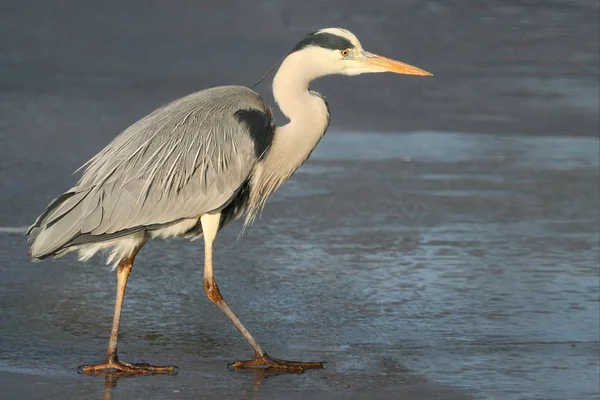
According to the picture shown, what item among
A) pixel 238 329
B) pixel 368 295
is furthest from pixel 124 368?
pixel 368 295

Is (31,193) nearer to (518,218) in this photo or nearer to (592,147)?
(518,218)

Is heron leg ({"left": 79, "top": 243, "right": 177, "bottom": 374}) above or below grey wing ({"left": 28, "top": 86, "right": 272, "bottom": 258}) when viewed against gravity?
below

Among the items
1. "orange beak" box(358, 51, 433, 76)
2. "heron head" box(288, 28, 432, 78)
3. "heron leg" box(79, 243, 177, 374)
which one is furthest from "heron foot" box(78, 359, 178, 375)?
"orange beak" box(358, 51, 433, 76)

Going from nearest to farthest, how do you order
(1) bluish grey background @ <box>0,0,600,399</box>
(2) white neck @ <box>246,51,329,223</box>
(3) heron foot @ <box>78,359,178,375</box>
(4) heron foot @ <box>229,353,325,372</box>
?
(3) heron foot @ <box>78,359,178,375</box> → (4) heron foot @ <box>229,353,325,372</box> → (1) bluish grey background @ <box>0,0,600,399</box> → (2) white neck @ <box>246,51,329,223</box>

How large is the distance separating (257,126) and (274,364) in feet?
3.90

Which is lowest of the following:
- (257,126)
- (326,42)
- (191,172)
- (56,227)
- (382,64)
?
(56,227)

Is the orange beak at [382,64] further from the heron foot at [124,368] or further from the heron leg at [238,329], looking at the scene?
the heron foot at [124,368]

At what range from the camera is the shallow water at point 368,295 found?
5.75 m

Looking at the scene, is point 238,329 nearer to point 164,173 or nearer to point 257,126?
point 164,173

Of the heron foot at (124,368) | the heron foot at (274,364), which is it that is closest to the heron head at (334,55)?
the heron foot at (274,364)

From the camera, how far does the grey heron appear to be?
605 centimetres

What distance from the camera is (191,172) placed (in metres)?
6.24

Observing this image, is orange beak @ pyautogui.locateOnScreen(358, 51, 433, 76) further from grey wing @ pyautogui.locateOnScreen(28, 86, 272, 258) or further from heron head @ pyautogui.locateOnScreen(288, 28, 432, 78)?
grey wing @ pyautogui.locateOnScreen(28, 86, 272, 258)

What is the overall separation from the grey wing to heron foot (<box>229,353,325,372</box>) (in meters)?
0.79
